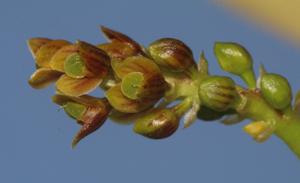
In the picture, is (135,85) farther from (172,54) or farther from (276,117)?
(276,117)

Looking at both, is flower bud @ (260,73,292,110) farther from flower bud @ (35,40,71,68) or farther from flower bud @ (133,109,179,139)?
flower bud @ (35,40,71,68)

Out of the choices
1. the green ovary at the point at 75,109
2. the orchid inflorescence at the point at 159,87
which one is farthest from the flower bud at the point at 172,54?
the green ovary at the point at 75,109

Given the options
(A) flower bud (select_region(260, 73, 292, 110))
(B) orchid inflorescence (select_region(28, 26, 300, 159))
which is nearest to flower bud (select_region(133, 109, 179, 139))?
(B) orchid inflorescence (select_region(28, 26, 300, 159))

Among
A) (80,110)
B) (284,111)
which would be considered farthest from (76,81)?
(284,111)

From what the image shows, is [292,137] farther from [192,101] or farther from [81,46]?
[81,46]

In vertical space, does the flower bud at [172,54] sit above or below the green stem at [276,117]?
above

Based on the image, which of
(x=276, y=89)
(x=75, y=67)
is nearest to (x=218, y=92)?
(x=276, y=89)

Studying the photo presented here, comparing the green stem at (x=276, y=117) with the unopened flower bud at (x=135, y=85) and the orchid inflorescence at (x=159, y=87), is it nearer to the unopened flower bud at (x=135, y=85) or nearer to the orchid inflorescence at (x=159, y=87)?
the orchid inflorescence at (x=159, y=87)
